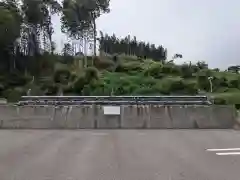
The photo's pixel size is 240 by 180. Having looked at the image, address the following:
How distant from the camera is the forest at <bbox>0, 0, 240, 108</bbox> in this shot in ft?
190

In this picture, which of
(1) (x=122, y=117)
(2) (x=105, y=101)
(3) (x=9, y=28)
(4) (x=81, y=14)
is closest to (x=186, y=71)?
(4) (x=81, y=14)

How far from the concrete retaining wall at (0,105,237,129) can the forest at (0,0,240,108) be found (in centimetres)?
2604

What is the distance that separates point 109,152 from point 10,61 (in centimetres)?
6836

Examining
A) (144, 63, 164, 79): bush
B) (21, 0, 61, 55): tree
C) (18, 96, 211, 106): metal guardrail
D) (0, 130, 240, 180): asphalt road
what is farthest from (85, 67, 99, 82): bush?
(0, 130, 240, 180): asphalt road

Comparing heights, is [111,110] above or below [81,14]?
below

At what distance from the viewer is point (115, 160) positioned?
12086 mm

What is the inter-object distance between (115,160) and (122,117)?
1295cm

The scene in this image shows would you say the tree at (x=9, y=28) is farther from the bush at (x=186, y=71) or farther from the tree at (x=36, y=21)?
the bush at (x=186, y=71)

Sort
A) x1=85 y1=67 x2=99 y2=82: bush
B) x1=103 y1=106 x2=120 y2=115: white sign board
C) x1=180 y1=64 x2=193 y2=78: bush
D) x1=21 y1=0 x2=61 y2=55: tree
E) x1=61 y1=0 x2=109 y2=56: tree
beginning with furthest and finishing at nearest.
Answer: x1=61 y1=0 x2=109 y2=56: tree < x1=21 y1=0 x2=61 y2=55: tree < x1=180 y1=64 x2=193 y2=78: bush < x1=85 y1=67 x2=99 y2=82: bush < x1=103 y1=106 x2=120 y2=115: white sign board

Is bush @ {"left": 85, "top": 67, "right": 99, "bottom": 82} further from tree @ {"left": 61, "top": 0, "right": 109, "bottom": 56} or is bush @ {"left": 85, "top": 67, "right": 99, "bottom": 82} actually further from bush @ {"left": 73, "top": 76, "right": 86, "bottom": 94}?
tree @ {"left": 61, "top": 0, "right": 109, "bottom": 56}

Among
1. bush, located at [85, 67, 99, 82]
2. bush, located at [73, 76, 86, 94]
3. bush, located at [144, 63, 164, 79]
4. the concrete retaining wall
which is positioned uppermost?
bush, located at [144, 63, 164, 79]

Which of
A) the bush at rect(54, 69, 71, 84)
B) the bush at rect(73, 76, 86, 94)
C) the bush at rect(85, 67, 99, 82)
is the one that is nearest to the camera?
the bush at rect(73, 76, 86, 94)

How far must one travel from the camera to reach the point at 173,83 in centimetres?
5616

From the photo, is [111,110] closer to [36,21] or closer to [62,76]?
[62,76]
